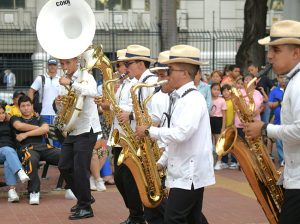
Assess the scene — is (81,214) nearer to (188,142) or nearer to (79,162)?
(79,162)

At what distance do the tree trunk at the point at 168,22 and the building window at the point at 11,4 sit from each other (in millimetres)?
15531

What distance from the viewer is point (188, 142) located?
5.41 metres

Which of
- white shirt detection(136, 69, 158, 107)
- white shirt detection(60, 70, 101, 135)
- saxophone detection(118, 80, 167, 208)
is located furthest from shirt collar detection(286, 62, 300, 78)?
white shirt detection(60, 70, 101, 135)

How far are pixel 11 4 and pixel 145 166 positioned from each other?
28.4 metres

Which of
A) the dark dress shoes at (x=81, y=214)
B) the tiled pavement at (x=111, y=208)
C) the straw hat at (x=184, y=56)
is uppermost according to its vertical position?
the straw hat at (x=184, y=56)

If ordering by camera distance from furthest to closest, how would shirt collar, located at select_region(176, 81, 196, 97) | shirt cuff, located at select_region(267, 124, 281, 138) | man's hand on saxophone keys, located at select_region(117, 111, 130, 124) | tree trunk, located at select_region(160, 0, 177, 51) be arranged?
tree trunk, located at select_region(160, 0, 177, 51) → man's hand on saxophone keys, located at select_region(117, 111, 130, 124) → shirt collar, located at select_region(176, 81, 196, 97) → shirt cuff, located at select_region(267, 124, 281, 138)

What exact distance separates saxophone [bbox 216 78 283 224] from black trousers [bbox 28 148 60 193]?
4.22m

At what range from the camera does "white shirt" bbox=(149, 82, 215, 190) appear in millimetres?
5312

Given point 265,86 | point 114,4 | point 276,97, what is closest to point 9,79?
point 265,86

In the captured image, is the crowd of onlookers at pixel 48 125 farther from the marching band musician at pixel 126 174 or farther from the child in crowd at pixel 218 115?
the marching band musician at pixel 126 174

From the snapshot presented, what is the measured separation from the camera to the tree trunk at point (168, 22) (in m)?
19.3

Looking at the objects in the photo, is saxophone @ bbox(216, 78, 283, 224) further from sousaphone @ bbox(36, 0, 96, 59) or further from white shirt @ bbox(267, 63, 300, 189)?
sousaphone @ bbox(36, 0, 96, 59)

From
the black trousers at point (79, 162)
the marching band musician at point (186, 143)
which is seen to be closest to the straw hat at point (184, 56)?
the marching band musician at point (186, 143)

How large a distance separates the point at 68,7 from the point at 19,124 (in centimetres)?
225
